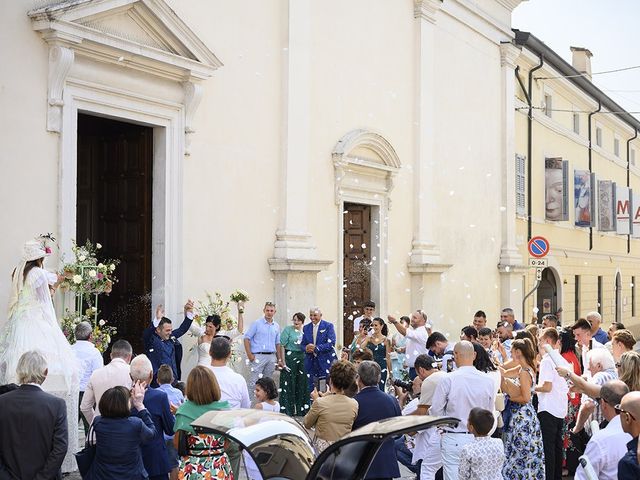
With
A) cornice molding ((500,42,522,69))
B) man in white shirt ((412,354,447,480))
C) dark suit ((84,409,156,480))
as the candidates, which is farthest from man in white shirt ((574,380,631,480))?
cornice molding ((500,42,522,69))

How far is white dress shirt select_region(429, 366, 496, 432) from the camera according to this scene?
7.31 meters

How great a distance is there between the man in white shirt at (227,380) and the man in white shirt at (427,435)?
1498 mm

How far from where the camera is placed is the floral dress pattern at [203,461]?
20.3 feet

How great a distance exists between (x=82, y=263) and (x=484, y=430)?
17.8 feet

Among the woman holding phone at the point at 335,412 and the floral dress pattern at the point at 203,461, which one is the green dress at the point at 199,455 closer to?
the floral dress pattern at the point at 203,461

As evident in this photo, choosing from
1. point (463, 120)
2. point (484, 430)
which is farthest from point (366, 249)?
point (484, 430)

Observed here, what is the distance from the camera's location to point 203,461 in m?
6.23

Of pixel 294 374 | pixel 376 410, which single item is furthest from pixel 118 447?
pixel 294 374

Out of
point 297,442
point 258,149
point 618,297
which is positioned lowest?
point 618,297

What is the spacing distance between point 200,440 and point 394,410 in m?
1.57

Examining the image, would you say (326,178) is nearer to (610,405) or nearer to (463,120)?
(463,120)

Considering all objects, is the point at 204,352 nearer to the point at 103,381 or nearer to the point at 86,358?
the point at 86,358

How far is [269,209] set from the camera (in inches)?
558

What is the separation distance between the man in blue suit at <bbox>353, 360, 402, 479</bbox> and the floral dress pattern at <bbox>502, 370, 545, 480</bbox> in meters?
1.67
